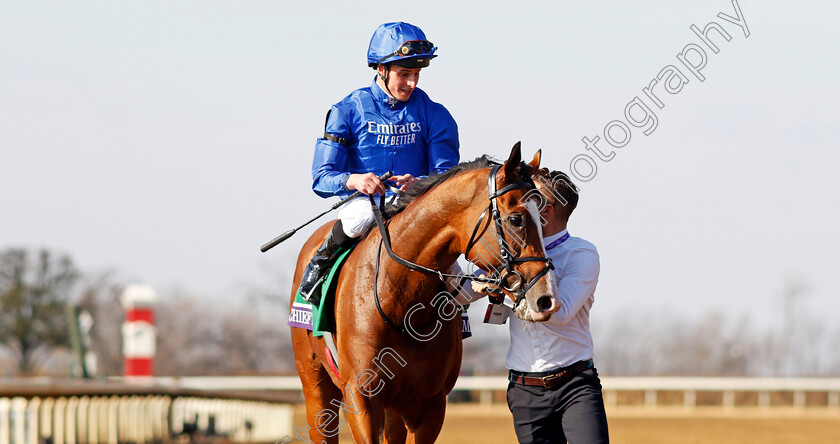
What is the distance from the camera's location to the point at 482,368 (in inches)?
1535

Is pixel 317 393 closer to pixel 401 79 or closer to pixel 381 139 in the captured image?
pixel 381 139

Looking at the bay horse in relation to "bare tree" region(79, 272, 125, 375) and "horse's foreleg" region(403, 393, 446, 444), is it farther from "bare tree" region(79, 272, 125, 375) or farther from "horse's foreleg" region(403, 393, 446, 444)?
"bare tree" region(79, 272, 125, 375)

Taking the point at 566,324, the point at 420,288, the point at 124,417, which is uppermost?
the point at 420,288

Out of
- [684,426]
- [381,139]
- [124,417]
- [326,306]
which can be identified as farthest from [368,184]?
[684,426]

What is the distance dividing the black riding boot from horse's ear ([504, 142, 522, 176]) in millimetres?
1033

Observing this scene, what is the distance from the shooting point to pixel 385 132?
14.7ft

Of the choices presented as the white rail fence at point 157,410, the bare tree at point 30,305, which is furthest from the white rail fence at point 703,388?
the bare tree at point 30,305

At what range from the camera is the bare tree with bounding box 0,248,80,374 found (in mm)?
33812

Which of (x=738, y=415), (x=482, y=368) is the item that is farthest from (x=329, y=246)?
(x=482, y=368)

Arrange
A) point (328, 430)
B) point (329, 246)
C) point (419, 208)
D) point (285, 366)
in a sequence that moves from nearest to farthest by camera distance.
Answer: point (419, 208)
point (329, 246)
point (328, 430)
point (285, 366)

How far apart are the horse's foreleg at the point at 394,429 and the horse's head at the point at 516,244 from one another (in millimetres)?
1022

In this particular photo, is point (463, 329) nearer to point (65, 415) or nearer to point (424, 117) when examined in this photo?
point (424, 117)

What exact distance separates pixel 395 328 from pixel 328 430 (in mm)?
1198

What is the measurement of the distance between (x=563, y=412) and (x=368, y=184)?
1.20m
